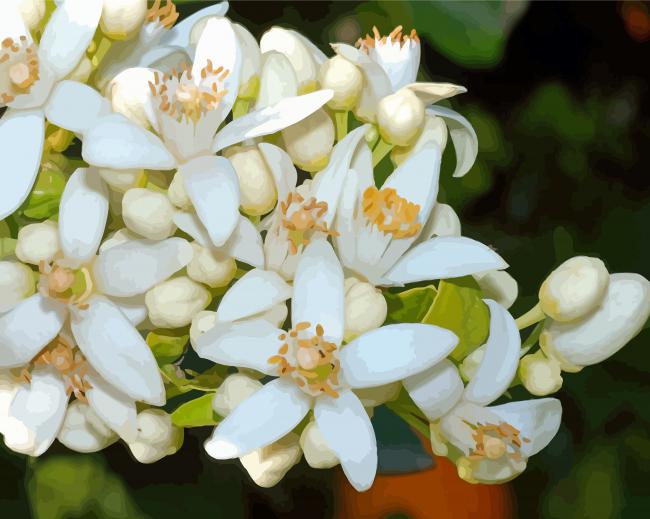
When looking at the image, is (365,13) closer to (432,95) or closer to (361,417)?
(432,95)

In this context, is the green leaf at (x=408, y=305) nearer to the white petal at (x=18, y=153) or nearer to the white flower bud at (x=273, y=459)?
the white flower bud at (x=273, y=459)

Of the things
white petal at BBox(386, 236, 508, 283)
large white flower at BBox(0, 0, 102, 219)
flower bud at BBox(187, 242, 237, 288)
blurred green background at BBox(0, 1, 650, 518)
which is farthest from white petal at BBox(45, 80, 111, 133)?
blurred green background at BBox(0, 1, 650, 518)

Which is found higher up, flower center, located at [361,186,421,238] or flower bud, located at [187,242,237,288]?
flower center, located at [361,186,421,238]

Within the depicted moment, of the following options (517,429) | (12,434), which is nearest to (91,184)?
(12,434)

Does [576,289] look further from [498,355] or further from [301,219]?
[301,219]

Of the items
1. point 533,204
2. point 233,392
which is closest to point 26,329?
point 233,392

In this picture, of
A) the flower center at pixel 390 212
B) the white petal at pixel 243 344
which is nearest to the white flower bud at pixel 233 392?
the white petal at pixel 243 344

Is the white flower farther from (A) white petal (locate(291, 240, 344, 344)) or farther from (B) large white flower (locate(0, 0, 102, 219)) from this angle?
(B) large white flower (locate(0, 0, 102, 219))
